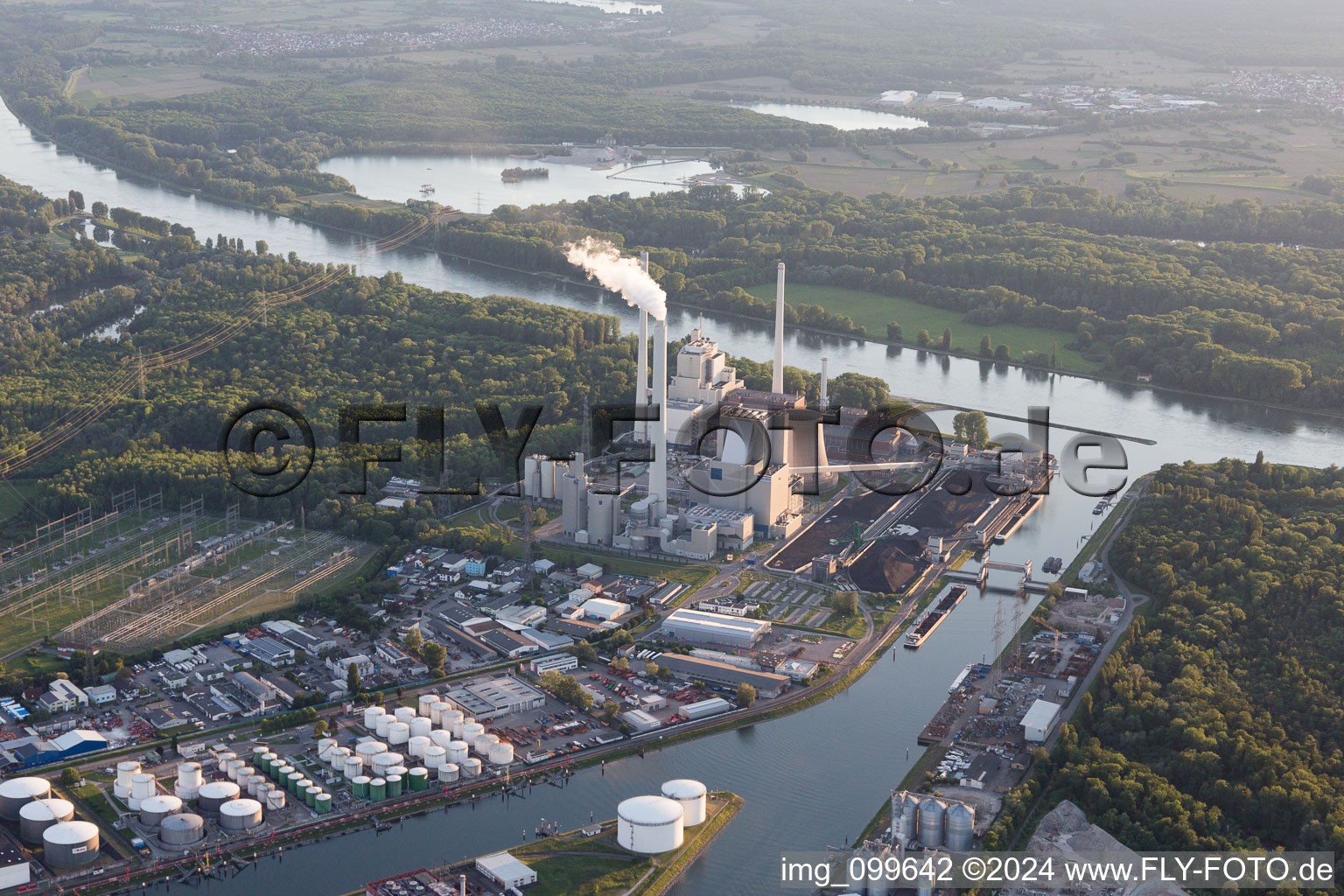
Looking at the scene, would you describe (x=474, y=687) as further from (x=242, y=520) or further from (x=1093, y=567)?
(x=1093, y=567)

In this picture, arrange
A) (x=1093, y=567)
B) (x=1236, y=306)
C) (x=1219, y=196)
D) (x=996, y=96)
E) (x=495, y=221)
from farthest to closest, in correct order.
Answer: (x=996, y=96)
(x=1219, y=196)
(x=495, y=221)
(x=1236, y=306)
(x=1093, y=567)

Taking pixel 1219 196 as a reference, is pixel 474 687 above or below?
below

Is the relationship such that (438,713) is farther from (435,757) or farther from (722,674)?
(722,674)

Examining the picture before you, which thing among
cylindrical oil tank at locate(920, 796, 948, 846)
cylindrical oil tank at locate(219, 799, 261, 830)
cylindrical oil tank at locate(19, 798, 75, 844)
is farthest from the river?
cylindrical oil tank at locate(19, 798, 75, 844)

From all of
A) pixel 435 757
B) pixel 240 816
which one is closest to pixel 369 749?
pixel 435 757

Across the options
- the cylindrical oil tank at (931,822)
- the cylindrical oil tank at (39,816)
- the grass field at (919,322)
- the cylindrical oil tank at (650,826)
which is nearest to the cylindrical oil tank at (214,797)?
the cylindrical oil tank at (39,816)

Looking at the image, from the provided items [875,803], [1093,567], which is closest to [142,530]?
[875,803]

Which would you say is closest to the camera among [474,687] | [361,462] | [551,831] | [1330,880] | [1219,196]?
[1330,880]
